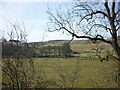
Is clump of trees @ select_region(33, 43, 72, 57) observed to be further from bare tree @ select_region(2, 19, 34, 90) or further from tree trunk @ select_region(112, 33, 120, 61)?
tree trunk @ select_region(112, 33, 120, 61)

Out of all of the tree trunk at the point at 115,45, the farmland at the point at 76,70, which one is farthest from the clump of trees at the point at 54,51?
the tree trunk at the point at 115,45

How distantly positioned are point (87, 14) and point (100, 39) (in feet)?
2.42

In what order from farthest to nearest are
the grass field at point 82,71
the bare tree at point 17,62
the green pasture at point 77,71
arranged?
the grass field at point 82,71 < the green pasture at point 77,71 < the bare tree at point 17,62

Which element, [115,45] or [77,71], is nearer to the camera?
[115,45]

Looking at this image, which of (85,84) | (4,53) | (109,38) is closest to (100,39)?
(109,38)

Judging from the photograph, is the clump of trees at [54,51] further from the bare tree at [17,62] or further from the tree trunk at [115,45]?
the tree trunk at [115,45]

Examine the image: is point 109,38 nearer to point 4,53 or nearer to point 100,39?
point 100,39

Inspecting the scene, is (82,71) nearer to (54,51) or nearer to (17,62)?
(54,51)

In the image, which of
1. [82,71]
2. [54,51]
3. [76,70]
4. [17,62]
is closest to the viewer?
[17,62]

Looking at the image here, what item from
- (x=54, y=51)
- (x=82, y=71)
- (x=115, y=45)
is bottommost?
(x=82, y=71)

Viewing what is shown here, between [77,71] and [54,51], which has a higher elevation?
[54,51]

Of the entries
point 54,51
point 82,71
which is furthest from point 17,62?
point 82,71

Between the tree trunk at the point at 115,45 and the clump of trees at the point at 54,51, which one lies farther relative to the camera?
the tree trunk at the point at 115,45

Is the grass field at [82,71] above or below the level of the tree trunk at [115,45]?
below
